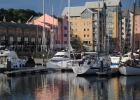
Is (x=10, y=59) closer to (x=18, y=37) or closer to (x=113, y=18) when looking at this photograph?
(x=18, y=37)

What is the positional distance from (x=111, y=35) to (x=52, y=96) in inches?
3739

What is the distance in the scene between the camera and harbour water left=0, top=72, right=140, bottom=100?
2988 centimetres

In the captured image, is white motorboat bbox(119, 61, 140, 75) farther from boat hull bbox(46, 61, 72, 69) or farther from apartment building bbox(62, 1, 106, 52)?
apartment building bbox(62, 1, 106, 52)

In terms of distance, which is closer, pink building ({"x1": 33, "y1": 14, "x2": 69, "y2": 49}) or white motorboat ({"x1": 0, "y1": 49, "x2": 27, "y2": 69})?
white motorboat ({"x1": 0, "y1": 49, "x2": 27, "y2": 69})

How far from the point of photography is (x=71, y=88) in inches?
1382

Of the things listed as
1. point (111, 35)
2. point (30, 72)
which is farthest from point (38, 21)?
point (30, 72)

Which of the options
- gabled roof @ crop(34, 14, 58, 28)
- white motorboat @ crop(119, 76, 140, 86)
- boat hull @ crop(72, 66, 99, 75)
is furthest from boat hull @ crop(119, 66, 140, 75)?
gabled roof @ crop(34, 14, 58, 28)

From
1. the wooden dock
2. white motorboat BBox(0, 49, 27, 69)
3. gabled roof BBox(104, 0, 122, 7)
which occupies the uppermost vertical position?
gabled roof BBox(104, 0, 122, 7)

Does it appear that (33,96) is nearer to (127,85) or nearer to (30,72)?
(127,85)

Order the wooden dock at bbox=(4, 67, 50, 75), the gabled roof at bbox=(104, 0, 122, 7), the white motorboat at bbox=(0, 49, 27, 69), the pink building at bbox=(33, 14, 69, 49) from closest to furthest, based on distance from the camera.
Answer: the wooden dock at bbox=(4, 67, 50, 75) → the white motorboat at bbox=(0, 49, 27, 69) → the pink building at bbox=(33, 14, 69, 49) → the gabled roof at bbox=(104, 0, 122, 7)

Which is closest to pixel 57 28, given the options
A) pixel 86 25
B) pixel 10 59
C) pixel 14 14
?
pixel 86 25

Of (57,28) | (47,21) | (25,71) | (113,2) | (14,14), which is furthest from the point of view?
(113,2)

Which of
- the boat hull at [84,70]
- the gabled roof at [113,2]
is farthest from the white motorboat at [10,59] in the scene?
the gabled roof at [113,2]

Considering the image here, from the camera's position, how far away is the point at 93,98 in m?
28.9
